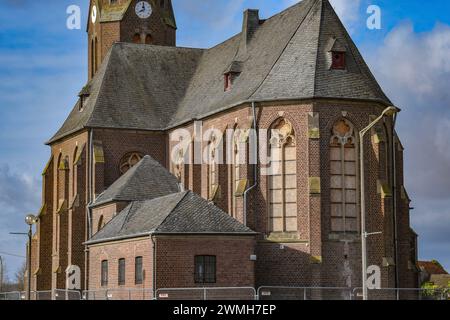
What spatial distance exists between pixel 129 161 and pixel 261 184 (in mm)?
13938

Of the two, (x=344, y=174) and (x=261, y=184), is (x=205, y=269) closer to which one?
(x=261, y=184)

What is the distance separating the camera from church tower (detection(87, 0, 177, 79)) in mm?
73500

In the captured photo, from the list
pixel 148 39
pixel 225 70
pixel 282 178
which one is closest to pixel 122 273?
pixel 282 178

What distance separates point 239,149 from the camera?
5425cm

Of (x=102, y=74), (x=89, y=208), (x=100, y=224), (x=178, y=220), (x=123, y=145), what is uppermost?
(x=102, y=74)

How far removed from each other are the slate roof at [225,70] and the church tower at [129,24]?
391 centimetres

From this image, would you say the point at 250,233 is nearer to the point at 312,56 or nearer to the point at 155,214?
the point at 155,214

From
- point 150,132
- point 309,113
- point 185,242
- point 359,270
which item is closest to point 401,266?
point 359,270

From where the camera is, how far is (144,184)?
56.4 meters

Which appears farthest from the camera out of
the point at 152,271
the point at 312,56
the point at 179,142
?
the point at 179,142

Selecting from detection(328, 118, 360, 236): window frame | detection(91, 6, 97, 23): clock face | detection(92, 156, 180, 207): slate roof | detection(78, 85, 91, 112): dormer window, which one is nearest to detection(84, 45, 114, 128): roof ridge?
detection(78, 85, 91, 112): dormer window

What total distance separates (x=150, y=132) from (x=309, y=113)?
15697 millimetres

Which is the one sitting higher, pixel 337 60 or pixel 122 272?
pixel 337 60

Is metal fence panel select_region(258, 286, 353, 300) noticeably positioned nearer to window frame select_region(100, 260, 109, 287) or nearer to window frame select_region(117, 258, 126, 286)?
window frame select_region(117, 258, 126, 286)
